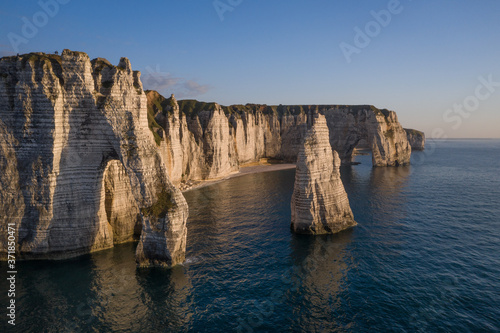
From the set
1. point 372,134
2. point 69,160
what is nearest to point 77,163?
point 69,160

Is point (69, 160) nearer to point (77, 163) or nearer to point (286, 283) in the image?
point (77, 163)

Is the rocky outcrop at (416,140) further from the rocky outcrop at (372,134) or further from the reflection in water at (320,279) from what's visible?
the reflection in water at (320,279)

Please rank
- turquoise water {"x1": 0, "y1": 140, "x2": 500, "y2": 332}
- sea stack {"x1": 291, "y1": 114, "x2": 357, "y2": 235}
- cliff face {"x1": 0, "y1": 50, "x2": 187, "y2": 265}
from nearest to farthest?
turquoise water {"x1": 0, "y1": 140, "x2": 500, "y2": 332} → cliff face {"x1": 0, "y1": 50, "x2": 187, "y2": 265} → sea stack {"x1": 291, "y1": 114, "x2": 357, "y2": 235}

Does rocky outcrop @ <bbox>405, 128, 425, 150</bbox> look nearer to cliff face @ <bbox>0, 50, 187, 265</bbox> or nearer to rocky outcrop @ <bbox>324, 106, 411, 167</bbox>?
rocky outcrop @ <bbox>324, 106, 411, 167</bbox>

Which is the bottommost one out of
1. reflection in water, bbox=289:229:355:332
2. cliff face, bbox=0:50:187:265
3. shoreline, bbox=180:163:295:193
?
reflection in water, bbox=289:229:355:332

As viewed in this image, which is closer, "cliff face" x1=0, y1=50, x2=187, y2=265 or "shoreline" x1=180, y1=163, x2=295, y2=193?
"cliff face" x1=0, y1=50, x2=187, y2=265

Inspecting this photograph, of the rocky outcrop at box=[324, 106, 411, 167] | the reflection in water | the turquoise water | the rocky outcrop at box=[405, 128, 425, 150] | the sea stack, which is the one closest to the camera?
the turquoise water

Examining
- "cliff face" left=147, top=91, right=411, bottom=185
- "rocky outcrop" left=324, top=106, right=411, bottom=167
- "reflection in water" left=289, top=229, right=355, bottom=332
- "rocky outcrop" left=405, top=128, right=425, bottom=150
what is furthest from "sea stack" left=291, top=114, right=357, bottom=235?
"rocky outcrop" left=405, top=128, right=425, bottom=150

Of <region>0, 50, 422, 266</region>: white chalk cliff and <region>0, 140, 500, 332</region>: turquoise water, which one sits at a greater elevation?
<region>0, 50, 422, 266</region>: white chalk cliff
